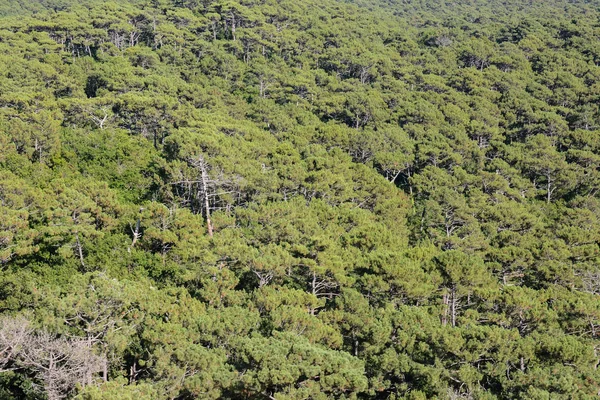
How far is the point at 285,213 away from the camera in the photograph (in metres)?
24.7

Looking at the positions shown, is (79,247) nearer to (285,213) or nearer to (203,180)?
(203,180)

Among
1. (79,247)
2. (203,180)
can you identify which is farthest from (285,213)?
(79,247)

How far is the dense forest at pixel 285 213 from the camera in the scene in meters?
14.4

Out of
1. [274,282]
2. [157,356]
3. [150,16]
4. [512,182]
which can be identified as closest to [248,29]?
[150,16]

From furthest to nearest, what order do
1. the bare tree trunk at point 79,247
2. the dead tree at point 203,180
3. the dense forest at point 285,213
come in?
the dead tree at point 203,180 → the bare tree trunk at point 79,247 → the dense forest at point 285,213

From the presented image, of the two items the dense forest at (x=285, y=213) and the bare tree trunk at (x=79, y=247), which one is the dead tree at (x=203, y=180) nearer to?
the dense forest at (x=285, y=213)

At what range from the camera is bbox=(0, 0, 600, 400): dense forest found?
47.2ft

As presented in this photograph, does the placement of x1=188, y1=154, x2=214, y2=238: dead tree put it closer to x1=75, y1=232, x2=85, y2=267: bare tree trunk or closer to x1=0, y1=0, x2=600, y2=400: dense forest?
x1=0, y1=0, x2=600, y2=400: dense forest

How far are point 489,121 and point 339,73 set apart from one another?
18024mm

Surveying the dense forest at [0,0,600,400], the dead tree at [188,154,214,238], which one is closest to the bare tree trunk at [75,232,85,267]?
the dense forest at [0,0,600,400]

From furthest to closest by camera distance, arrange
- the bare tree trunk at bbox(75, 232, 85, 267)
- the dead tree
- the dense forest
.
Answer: the dead tree, the bare tree trunk at bbox(75, 232, 85, 267), the dense forest

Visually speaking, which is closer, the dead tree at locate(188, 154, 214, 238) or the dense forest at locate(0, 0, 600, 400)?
the dense forest at locate(0, 0, 600, 400)

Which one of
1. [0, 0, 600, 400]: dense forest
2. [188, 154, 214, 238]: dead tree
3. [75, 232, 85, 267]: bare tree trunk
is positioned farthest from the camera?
A: [188, 154, 214, 238]: dead tree

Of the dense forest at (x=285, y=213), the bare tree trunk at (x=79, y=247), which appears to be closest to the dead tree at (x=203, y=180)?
the dense forest at (x=285, y=213)
